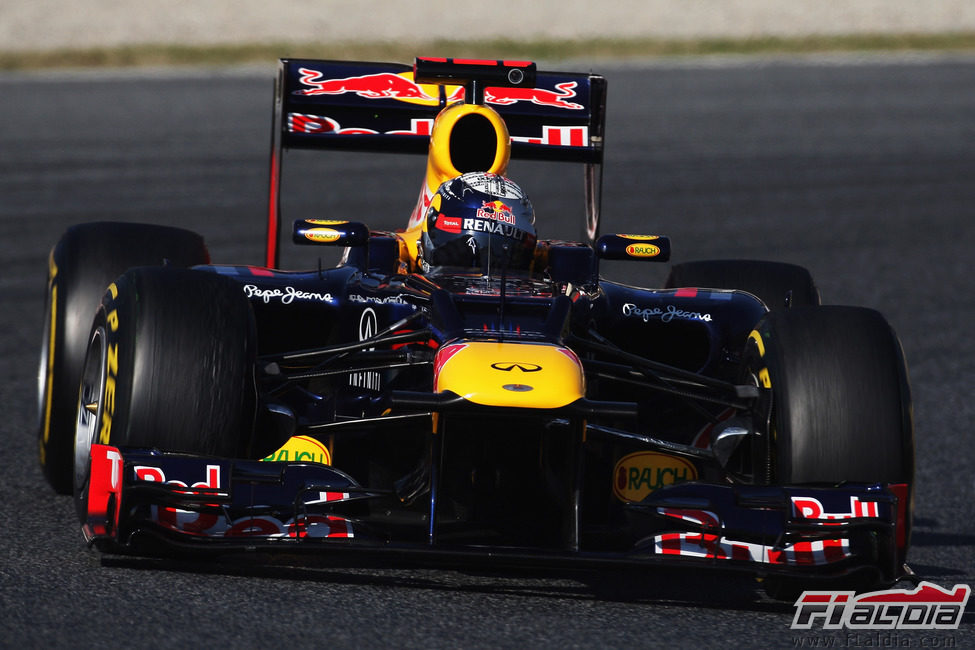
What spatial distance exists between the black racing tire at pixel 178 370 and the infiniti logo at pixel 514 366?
0.77 meters

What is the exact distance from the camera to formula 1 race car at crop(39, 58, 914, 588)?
4.99 m

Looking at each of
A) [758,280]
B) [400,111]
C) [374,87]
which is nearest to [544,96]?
[400,111]

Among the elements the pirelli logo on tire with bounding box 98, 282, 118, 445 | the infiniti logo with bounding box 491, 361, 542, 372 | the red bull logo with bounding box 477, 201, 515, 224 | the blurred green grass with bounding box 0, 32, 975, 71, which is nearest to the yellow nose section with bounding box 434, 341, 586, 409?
the infiniti logo with bounding box 491, 361, 542, 372

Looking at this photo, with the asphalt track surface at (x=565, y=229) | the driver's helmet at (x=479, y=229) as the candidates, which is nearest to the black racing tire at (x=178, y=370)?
the asphalt track surface at (x=565, y=229)

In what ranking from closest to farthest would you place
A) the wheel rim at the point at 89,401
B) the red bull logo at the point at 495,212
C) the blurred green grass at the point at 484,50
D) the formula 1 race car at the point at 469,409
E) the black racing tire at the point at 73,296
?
the formula 1 race car at the point at 469,409 < the wheel rim at the point at 89,401 < the black racing tire at the point at 73,296 < the red bull logo at the point at 495,212 < the blurred green grass at the point at 484,50

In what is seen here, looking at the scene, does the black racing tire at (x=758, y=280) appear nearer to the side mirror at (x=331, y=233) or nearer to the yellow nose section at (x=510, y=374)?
the side mirror at (x=331, y=233)

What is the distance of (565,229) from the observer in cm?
1468

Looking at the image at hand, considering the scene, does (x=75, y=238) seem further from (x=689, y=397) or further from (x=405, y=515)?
(x=689, y=397)

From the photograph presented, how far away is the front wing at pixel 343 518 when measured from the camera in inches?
194

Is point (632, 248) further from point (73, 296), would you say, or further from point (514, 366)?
point (73, 296)

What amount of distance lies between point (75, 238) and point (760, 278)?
2.92 metres

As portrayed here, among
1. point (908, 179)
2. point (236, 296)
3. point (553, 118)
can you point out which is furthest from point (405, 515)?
point (908, 179)

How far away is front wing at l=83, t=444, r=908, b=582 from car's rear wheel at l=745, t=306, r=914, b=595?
112mm

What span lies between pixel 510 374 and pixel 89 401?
1.57 metres
